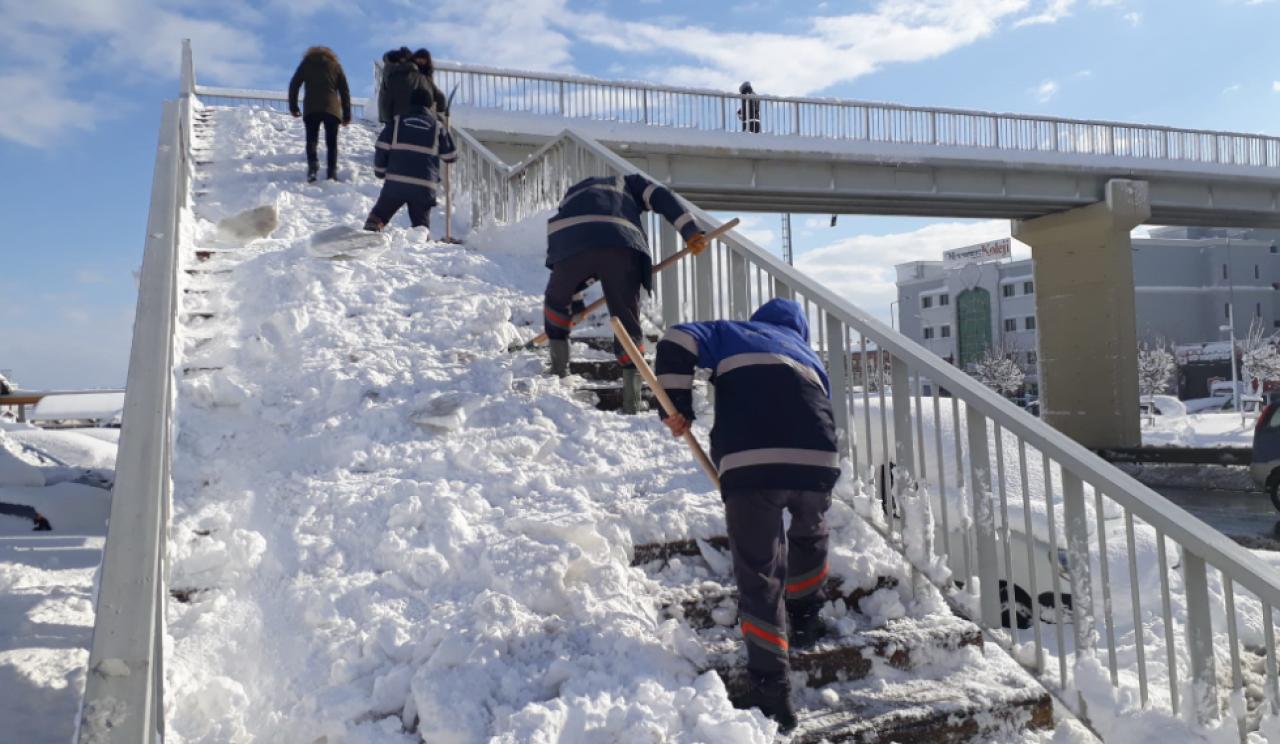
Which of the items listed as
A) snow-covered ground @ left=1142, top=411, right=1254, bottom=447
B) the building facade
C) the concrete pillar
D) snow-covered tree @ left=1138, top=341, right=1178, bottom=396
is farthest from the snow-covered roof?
the building facade

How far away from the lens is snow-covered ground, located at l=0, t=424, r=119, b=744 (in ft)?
11.3

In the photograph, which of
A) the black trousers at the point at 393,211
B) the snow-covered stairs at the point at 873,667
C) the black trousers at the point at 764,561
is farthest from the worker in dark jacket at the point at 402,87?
the black trousers at the point at 764,561

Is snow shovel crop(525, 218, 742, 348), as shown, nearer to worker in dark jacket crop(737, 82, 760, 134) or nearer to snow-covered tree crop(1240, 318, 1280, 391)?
worker in dark jacket crop(737, 82, 760, 134)

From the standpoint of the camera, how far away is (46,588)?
4.69 m

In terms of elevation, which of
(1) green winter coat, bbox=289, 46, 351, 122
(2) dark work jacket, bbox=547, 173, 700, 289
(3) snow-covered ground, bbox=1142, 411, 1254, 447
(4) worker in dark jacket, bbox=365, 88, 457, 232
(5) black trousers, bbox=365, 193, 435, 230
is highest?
(1) green winter coat, bbox=289, 46, 351, 122

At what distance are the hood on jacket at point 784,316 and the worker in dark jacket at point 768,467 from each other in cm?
6

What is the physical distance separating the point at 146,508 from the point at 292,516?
57.1 inches

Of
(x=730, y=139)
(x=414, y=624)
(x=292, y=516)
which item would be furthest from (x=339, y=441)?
(x=730, y=139)

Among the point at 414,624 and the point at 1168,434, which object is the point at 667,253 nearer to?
the point at 414,624

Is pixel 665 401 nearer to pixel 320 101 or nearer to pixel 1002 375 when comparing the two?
pixel 320 101

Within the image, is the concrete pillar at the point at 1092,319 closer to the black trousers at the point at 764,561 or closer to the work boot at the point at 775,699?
the black trousers at the point at 764,561

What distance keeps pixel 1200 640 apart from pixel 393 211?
7.16 metres

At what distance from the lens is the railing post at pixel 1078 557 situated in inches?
123

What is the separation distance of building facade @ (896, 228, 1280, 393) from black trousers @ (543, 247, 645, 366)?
193 feet
